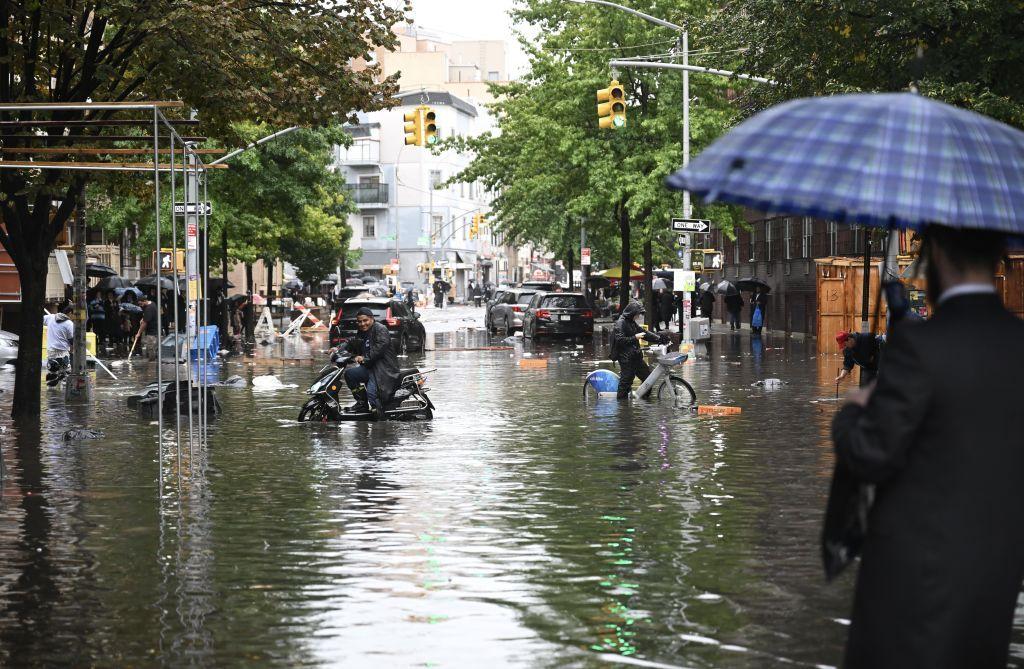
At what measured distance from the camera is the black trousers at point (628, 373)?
24062 mm

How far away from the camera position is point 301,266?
78688 mm

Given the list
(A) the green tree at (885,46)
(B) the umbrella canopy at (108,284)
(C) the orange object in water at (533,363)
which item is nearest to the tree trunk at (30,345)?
(A) the green tree at (885,46)

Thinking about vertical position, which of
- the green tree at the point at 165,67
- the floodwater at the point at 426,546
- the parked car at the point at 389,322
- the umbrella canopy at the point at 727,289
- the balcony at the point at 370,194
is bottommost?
the floodwater at the point at 426,546

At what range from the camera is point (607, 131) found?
4859 cm

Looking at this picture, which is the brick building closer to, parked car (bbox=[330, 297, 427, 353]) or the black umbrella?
parked car (bbox=[330, 297, 427, 353])

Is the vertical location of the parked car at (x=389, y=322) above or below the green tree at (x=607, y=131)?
below

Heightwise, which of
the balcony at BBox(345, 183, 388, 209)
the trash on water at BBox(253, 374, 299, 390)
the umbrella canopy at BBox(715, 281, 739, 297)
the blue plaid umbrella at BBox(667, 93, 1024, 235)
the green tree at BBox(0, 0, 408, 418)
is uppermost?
the balcony at BBox(345, 183, 388, 209)

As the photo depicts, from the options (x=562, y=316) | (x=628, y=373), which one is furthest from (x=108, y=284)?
(x=628, y=373)

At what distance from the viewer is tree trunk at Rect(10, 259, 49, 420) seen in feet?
69.6

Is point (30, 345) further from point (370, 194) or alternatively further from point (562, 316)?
point (370, 194)

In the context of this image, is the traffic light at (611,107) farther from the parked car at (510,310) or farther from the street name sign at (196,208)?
the parked car at (510,310)

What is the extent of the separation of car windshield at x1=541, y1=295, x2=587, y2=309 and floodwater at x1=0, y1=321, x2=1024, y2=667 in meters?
27.5

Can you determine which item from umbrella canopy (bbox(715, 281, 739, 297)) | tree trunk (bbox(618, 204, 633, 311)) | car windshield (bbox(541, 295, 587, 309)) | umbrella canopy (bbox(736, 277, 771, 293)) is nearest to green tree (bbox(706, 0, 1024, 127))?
car windshield (bbox(541, 295, 587, 309))

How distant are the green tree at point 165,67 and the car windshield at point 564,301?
2508 cm
